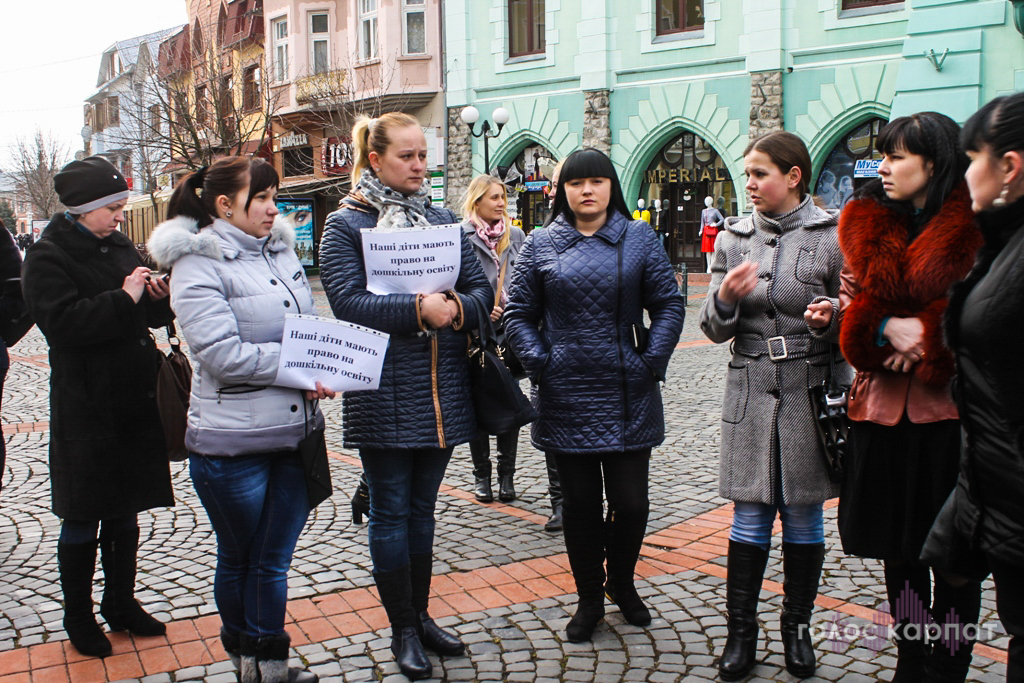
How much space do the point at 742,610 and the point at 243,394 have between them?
1.91 m

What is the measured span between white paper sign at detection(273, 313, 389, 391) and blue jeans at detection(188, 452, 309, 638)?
0.30 metres

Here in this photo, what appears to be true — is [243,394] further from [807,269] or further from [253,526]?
[807,269]

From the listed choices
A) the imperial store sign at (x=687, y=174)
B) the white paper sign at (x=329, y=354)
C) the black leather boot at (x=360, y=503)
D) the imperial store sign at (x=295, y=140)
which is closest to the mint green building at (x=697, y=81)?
the imperial store sign at (x=687, y=174)

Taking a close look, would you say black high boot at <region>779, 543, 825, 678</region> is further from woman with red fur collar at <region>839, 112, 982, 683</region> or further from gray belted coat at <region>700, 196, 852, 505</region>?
woman with red fur collar at <region>839, 112, 982, 683</region>

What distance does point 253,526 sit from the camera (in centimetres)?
337

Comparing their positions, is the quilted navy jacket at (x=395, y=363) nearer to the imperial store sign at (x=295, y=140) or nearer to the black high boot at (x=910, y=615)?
the black high boot at (x=910, y=615)

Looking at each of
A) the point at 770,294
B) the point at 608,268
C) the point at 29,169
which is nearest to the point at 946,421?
the point at 770,294

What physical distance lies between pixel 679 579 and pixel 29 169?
210 ft

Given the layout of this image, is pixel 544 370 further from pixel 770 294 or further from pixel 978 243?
pixel 978 243

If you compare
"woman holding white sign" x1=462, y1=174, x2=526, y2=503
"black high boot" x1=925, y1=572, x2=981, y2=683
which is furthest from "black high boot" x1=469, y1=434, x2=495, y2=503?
"black high boot" x1=925, y1=572, x2=981, y2=683

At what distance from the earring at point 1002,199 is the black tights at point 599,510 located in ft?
5.88

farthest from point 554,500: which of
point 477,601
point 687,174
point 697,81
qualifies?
point 687,174

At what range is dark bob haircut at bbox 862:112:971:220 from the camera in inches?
120

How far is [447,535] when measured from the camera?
17.2 feet
